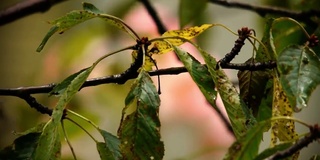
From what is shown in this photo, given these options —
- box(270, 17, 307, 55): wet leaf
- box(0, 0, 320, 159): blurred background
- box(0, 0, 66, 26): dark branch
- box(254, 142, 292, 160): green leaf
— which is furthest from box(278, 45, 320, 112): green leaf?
box(0, 0, 320, 159): blurred background

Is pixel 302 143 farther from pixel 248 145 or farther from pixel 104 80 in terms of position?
pixel 104 80

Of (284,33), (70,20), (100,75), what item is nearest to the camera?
(70,20)

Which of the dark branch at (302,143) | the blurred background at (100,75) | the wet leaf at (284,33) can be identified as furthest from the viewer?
the blurred background at (100,75)

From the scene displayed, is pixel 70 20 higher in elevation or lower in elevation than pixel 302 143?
higher

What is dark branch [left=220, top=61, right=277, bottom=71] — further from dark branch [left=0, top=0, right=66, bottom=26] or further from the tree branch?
dark branch [left=0, top=0, right=66, bottom=26]

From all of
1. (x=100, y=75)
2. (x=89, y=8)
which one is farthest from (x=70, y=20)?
(x=100, y=75)

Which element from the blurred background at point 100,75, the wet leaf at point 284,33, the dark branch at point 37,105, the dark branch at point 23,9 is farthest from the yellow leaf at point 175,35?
the blurred background at point 100,75

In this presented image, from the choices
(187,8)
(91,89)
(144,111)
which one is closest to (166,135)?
(91,89)

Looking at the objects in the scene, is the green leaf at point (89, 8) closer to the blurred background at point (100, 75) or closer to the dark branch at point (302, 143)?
the dark branch at point (302, 143)
